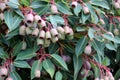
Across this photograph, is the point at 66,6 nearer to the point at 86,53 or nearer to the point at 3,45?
the point at 86,53

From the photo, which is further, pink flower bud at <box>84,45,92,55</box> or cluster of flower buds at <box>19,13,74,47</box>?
pink flower bud at <box>84,45,92,55</box>

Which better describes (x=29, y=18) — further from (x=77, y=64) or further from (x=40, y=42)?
(x=77, y=64)

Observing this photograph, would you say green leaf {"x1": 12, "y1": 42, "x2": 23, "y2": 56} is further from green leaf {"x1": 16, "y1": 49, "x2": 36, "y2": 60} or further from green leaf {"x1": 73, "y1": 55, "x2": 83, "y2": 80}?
green leaf {"x1": 73, "y1": 55, "x2": 83, "y2": 80}

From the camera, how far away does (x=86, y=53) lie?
185cm

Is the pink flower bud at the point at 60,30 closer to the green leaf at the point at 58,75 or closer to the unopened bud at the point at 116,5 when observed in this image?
the green leaf at the point at 58,75

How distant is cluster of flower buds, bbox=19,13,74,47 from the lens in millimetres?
1694

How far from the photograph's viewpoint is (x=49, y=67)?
5.88 feet

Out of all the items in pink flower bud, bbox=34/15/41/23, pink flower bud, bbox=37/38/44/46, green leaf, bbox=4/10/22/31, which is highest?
pink flower bud, bbox=34/15/41/23

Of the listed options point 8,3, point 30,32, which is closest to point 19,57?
point 30,32

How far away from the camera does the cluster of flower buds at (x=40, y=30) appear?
66.7 inches

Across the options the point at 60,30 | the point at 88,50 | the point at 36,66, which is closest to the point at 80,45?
the point at 88,50

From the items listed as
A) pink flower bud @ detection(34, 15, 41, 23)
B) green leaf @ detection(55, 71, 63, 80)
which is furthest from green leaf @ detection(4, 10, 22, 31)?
green leaf @ detection(55, 71, 63, 80)

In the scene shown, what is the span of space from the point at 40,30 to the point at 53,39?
8cm

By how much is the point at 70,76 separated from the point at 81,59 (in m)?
0.13
